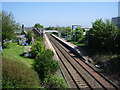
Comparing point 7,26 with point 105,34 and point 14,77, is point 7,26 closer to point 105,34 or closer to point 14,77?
point 105,34

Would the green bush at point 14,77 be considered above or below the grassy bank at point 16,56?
above

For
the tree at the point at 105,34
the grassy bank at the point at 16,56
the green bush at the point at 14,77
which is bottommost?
the grassy bank at the point at 16,56

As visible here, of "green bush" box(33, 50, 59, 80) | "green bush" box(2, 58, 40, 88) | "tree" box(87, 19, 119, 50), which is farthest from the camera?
"tree" box(87, 19, 119, 50)

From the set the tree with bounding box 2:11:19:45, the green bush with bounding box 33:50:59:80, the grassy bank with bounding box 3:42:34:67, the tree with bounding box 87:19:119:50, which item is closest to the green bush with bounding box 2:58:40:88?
the green bush with bounding box 33:50:59:80

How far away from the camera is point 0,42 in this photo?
25250 millimetres

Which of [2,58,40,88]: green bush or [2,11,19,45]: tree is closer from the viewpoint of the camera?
[2,58,40,88]: green bush

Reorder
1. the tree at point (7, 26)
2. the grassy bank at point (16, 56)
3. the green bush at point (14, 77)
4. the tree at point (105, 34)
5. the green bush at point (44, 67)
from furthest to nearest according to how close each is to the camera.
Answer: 1. the tree at point (7, 26)
2. the tree at point (105, 34)
3. the grassy bank at point (16, 56)
4. the green bush at point (44, 67)
5. the green bush at point (14, 77)

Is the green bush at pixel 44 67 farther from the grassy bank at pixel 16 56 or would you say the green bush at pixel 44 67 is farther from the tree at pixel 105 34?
the tree at pixel 105 34

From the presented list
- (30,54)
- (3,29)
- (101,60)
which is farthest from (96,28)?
(3,29)

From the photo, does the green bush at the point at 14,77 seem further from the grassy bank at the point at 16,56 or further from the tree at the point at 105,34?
the tree at the point at 105,34

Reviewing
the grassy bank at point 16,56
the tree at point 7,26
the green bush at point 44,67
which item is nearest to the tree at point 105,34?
the grassy bank at point 16,56

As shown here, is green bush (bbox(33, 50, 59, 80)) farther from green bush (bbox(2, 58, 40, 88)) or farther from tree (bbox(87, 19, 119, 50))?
tree (bbox(87, 19, 119, 50))

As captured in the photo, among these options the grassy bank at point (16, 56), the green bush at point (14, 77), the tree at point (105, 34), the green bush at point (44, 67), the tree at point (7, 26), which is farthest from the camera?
the tree at point (7, 26)

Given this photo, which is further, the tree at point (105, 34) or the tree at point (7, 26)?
the tree at point (7, 26)
